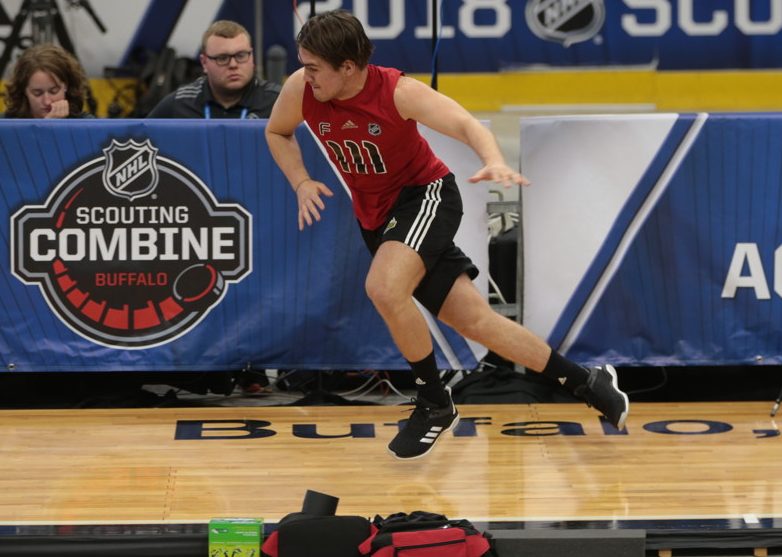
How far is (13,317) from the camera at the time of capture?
617cm

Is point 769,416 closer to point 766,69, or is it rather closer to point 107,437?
point 107,437

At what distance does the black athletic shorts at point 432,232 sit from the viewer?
5180mm

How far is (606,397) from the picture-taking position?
5.46m

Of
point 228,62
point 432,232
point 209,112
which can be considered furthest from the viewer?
point 209,112

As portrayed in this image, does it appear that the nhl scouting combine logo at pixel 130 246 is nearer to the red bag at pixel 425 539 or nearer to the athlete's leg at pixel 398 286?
the athlete's leg at pixel 398 286

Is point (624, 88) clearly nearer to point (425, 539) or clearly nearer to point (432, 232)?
point (432, 232)

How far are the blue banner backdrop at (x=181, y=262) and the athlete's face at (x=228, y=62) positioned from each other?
33.8 inches

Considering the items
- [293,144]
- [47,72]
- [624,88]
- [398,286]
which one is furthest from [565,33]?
[398,286]

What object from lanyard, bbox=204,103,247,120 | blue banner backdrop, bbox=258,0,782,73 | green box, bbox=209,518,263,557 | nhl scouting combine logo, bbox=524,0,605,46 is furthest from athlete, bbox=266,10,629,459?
nhl scouting combine logo, bbox=524,0,605,46

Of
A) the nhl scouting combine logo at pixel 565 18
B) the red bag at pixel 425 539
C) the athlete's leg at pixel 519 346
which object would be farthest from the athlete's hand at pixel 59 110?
the nhl scouting combine logo at pixel 565 18

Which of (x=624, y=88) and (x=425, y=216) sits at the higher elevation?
(x=624, y=88)

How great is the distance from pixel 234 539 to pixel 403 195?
1.51 metres

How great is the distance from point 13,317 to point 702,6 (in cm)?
876

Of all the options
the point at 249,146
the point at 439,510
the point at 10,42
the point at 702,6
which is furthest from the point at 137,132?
the point at 702,6
